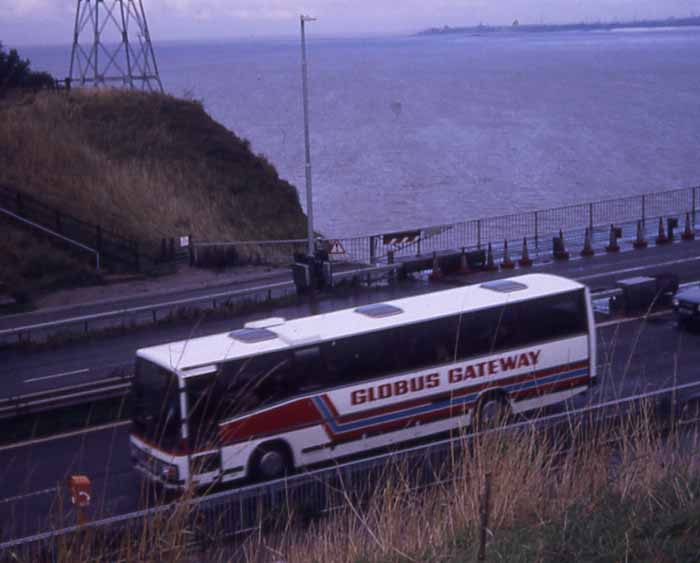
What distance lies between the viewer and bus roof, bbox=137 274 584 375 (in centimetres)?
1023

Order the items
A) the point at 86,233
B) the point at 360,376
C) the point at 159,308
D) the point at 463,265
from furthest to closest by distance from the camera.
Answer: the point at 86,233, the point at 463,265, the point at 159,308, the point at 360,376

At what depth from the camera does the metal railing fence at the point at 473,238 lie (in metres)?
27.3

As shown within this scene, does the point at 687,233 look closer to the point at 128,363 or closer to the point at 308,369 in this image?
the point at 128,363

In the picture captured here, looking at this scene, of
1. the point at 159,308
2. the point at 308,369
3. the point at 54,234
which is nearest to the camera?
the point at 308,369

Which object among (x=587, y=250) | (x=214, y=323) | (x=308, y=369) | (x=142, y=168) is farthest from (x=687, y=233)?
(x=142, y=168)

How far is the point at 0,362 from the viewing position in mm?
17469

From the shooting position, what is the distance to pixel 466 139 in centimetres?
8175

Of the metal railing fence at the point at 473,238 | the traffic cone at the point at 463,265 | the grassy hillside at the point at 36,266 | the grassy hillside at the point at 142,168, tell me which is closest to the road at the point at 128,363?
the traffic cone at the point at 463,265

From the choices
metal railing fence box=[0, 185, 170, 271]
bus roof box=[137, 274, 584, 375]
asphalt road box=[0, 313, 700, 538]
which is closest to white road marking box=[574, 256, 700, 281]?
asphalt road box=[0, 313, 700, 538]

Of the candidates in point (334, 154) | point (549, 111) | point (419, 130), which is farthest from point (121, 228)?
point (549, 111)

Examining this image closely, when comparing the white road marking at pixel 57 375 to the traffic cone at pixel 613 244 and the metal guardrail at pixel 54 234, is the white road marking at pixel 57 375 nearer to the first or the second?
the metal guardrail at pixel 54 234

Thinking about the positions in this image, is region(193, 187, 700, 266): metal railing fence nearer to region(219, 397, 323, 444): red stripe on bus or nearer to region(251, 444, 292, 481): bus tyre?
region(219, 397, 323, 444): red stripe on bus

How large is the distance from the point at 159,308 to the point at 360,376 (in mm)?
9677

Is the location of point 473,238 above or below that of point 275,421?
below
